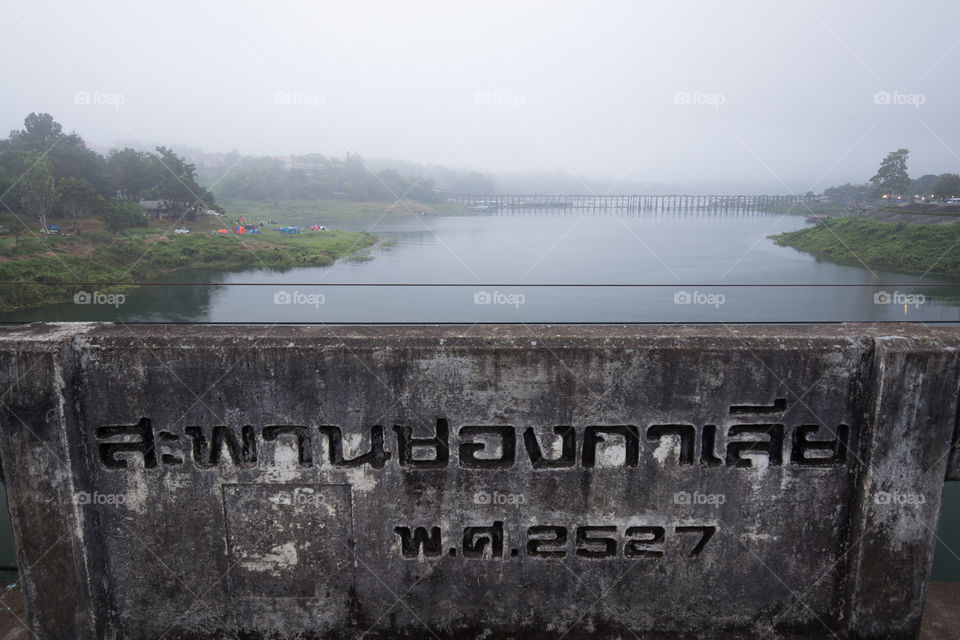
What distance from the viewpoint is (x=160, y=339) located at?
7.13 ft

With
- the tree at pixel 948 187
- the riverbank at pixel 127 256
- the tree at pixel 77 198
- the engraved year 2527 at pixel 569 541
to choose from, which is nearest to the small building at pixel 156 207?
the riverbank at pixel 127 256

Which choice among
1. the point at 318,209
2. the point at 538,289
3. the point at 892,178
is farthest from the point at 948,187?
the point at 318,209

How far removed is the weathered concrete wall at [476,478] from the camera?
2.17 meters

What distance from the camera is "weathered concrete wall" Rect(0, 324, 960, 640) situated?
2.17 m

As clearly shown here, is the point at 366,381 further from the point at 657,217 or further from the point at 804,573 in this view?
the point at 657,217

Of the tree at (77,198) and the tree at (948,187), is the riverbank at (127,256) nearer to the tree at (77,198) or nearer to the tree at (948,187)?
the tree at (77,198)

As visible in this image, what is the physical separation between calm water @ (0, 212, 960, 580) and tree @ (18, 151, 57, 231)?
4.51 meters

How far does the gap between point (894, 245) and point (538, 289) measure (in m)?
14.0

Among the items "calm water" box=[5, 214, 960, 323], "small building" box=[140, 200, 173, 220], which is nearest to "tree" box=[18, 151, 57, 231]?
"small building" box=[140, 200, 173, 220]

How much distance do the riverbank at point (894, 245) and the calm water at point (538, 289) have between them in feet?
1.87

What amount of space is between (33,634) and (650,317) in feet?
60.2

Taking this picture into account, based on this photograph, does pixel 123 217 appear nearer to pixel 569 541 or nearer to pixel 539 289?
pixel 569 541

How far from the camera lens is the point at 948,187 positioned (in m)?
9.88

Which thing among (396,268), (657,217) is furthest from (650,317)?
(657,217)
